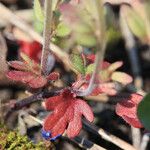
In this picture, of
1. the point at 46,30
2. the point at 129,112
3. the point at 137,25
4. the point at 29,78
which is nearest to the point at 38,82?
the point at 29,78

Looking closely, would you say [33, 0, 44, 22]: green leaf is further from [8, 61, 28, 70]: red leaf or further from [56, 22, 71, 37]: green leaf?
[8, 61, 28, 70]: red leaf

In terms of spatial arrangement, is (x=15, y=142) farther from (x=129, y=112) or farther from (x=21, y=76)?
(x=129, y=112)

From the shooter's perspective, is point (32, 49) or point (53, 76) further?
point (32, 49)

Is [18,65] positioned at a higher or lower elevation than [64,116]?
higher

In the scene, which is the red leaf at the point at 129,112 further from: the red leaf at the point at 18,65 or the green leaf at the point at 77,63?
the red leaf at the point at 18,65

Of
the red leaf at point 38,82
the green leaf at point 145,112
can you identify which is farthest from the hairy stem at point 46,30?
the green leaf at point 145,112

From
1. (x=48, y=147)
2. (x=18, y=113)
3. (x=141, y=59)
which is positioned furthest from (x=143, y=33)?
(x=141, y=59)
